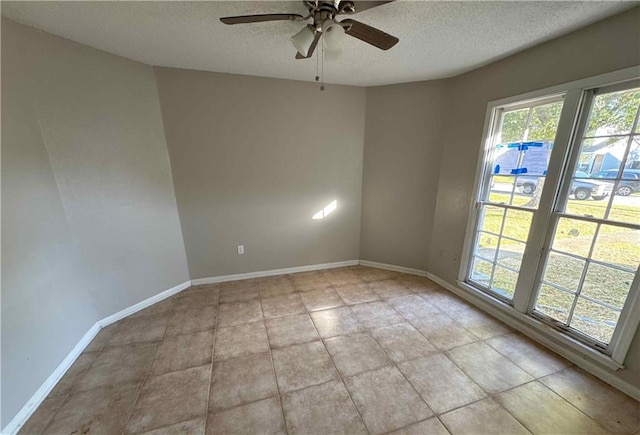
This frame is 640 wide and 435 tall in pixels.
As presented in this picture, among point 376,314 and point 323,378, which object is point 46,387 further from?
point 376,314

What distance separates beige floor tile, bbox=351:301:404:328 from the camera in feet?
7.72

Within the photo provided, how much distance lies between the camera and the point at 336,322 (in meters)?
2.37

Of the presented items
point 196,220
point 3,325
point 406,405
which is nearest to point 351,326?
point 406,405

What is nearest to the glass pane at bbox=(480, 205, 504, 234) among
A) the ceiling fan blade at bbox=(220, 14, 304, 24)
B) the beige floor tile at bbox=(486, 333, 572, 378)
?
the beige floor tile at bbox=(486, 333, 572, 378)

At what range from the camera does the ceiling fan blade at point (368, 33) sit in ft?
4.45

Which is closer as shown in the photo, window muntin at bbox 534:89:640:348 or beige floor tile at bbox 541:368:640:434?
beige floor tile at bbox 541:368:640:434

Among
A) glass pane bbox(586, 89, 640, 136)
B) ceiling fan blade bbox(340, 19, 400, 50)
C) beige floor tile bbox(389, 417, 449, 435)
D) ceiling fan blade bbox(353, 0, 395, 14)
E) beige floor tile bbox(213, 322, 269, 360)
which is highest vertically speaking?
ceiling fan blade bbox(353, 0, 395, 14)

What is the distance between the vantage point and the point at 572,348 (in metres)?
1.89

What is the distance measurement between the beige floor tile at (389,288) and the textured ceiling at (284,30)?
2.46 meters

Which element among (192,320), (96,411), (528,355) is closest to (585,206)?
(528,355)

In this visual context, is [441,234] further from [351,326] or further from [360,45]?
[360,45]

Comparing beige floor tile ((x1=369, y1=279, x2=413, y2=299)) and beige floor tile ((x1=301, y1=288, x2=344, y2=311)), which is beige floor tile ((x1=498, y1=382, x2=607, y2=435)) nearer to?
beige floor tile ((x1=369, y1=279, x2=413, y2=299))

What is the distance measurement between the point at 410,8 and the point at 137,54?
2320 mm

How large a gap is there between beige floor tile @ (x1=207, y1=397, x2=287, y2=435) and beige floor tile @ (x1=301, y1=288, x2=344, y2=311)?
1.10m
